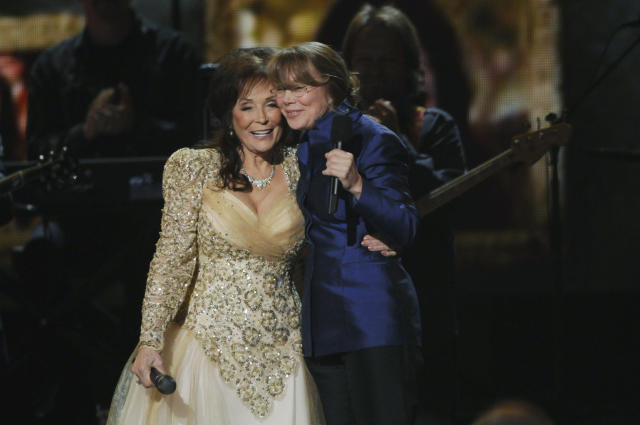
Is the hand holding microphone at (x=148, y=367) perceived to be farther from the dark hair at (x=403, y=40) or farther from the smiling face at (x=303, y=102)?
the dark hair at (x=403, y=40)

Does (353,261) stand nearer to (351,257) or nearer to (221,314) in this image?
(351,257)

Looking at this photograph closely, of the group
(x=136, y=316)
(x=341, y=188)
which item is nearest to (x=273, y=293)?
(x=341, y=188)

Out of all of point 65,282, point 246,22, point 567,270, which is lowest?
point 567,270

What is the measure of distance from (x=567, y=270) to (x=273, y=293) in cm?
308

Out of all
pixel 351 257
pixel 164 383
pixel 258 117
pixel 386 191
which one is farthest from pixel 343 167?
pixel 164 383

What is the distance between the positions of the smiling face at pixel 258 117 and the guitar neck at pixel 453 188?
32.2 inches

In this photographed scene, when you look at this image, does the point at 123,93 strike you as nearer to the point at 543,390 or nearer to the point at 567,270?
the point at 543,390

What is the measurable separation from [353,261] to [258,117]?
0.47m

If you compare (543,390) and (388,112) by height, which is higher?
(388,112)

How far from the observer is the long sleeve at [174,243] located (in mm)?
2322

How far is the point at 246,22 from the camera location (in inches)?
193

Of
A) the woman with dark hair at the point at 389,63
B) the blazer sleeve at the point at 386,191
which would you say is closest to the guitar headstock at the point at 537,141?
the woman with dark hair at the point at 389,63

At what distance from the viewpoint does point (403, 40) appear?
10.7 feet

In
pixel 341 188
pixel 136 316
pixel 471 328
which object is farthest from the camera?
pixel 471 328
